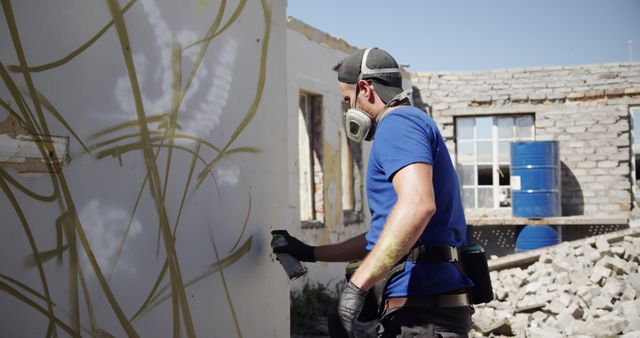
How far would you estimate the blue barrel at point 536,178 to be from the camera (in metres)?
10.9

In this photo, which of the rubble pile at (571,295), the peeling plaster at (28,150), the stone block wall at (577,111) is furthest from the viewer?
the stone block wall at (577,111)

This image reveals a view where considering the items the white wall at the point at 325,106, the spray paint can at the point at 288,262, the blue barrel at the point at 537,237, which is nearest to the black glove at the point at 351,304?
the spray paint can at the point at 288,262

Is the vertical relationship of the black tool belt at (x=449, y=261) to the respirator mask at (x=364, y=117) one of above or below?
below

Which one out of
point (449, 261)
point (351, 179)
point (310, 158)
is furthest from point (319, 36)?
point (449, 261)

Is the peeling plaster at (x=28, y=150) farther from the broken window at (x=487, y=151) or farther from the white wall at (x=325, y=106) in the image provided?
the broken window at (x=487, y=151)

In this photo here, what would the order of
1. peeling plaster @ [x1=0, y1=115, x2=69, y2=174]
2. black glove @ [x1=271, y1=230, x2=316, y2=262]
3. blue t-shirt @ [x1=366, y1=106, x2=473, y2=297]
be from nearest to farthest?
peeling plaster @ [x1=0, y1=115, x2=69, y2=174], blue t-shirt @ [x1=366, y1=106, x2=473, y2=297], black glove @ [x1=271, y1=230, x2=316, y2=262]

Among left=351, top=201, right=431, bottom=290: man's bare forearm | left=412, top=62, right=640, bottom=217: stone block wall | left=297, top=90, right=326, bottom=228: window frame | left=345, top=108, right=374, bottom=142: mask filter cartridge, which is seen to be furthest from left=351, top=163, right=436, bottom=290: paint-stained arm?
left=412, top=62, right=640, bottom=217: stone block wall

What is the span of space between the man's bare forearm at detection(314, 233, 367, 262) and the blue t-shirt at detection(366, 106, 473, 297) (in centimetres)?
41

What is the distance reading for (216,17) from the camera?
262 cm

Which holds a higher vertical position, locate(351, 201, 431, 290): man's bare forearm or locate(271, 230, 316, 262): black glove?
→ locate(351, 201, 431, 290): man's bare forearm

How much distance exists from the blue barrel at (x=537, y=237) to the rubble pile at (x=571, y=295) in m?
2.52

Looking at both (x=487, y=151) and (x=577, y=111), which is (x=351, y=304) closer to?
(x=487, y=151)

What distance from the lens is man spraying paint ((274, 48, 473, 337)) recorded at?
2.11 metres

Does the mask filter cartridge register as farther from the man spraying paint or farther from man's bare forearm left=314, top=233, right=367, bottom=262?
man's bare forearm left=314, top=233, right=367, bottom=262
